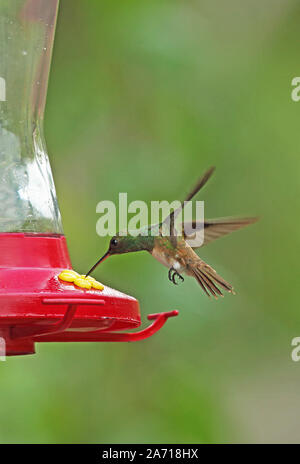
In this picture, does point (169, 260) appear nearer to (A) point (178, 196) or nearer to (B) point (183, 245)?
(B) point (183, 245)

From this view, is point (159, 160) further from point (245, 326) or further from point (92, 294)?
point (92, 294)

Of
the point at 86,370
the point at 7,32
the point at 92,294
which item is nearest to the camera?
the point at 92,294

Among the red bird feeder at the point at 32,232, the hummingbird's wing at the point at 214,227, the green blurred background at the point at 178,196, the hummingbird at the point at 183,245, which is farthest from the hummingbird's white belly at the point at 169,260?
the green blurred background at the point at 178,196

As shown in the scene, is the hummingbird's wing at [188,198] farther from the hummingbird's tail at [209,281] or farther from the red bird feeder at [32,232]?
the red bird feeder at [32,232]

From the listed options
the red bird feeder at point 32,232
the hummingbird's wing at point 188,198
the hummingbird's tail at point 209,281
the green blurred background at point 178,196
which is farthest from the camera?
the green blurred background at point 178,196

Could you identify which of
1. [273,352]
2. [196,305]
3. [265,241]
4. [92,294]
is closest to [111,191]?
[196,305]

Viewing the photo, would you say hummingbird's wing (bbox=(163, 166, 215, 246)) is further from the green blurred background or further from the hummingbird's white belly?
the green blurred background
